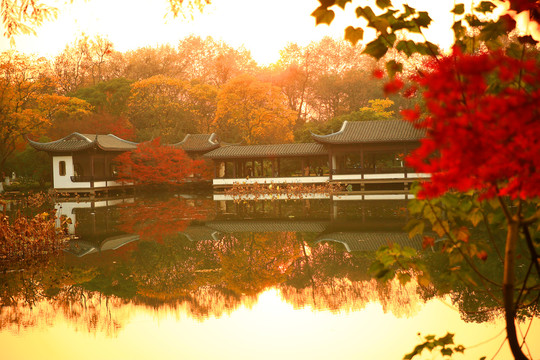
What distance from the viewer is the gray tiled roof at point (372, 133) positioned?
88.2 ft

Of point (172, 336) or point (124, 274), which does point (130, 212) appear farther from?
point (172, 336)

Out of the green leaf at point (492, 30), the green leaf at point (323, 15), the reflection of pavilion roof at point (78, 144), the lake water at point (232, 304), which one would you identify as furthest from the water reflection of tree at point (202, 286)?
the reflection of pavilion roof at point (78, 144)

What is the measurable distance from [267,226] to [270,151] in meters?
16.4

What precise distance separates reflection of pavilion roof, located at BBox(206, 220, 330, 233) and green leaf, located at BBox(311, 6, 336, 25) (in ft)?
32.9

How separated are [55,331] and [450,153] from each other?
4.95m

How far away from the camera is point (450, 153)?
79.4 inches

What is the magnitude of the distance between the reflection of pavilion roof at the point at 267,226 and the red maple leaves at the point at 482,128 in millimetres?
10395

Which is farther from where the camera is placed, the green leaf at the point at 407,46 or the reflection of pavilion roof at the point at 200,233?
the reflection of pavilion roof at the point at 200,233

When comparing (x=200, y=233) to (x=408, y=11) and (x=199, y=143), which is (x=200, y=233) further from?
(x=199, y=143)

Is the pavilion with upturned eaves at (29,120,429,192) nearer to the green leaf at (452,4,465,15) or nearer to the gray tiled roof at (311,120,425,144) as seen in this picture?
the gray tiled roof at (311,120,425,144)

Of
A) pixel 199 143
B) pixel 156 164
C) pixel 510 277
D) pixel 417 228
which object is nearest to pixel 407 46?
pixel 417 228

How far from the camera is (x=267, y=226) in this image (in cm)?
1377

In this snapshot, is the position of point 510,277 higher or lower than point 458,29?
lower

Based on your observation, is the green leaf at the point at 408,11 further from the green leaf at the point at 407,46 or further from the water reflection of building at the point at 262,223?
the water reflection of building at the point at 262,223
